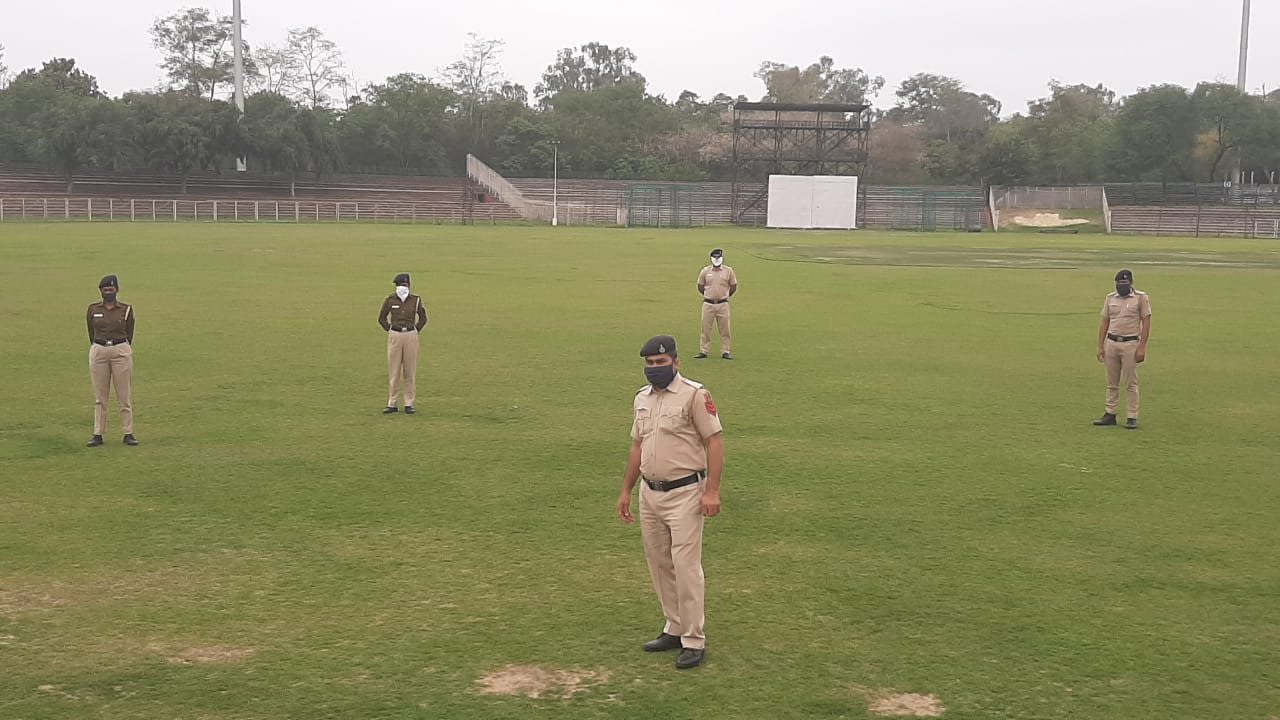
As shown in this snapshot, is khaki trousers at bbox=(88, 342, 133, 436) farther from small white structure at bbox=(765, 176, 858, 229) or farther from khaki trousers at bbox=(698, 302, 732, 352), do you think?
small white structure at bbox=(765, 176, 858, 229)

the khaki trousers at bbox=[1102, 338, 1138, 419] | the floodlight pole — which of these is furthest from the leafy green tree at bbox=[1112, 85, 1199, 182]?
the khaki trousers at bbox=[1102, 338, 1138, 419]

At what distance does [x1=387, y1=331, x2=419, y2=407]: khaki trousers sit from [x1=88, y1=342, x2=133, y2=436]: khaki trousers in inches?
125

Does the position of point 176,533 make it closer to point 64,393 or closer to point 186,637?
point 186,637

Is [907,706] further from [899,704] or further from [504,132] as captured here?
[504,132]

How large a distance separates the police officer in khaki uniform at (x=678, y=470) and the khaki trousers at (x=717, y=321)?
1394cm

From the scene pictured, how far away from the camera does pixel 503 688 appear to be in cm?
774

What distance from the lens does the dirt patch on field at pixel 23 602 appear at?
9.00 metres

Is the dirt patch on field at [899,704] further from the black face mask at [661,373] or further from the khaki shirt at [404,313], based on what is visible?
the khaki shirt at [404,313]

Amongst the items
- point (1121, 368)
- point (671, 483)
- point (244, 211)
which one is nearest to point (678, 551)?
point (671, 483)

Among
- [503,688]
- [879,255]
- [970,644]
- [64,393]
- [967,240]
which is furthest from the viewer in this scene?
[967,240]

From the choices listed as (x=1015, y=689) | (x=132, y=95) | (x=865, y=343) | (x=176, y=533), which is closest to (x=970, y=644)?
(x=1015, y=689)

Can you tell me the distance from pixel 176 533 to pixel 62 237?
47.2 m

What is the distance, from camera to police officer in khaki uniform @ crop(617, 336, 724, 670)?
7844 millimetres

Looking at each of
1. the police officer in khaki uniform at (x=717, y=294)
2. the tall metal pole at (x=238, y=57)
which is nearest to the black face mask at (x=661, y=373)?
the police officer in khaki uniform at (x=717, y=294)
